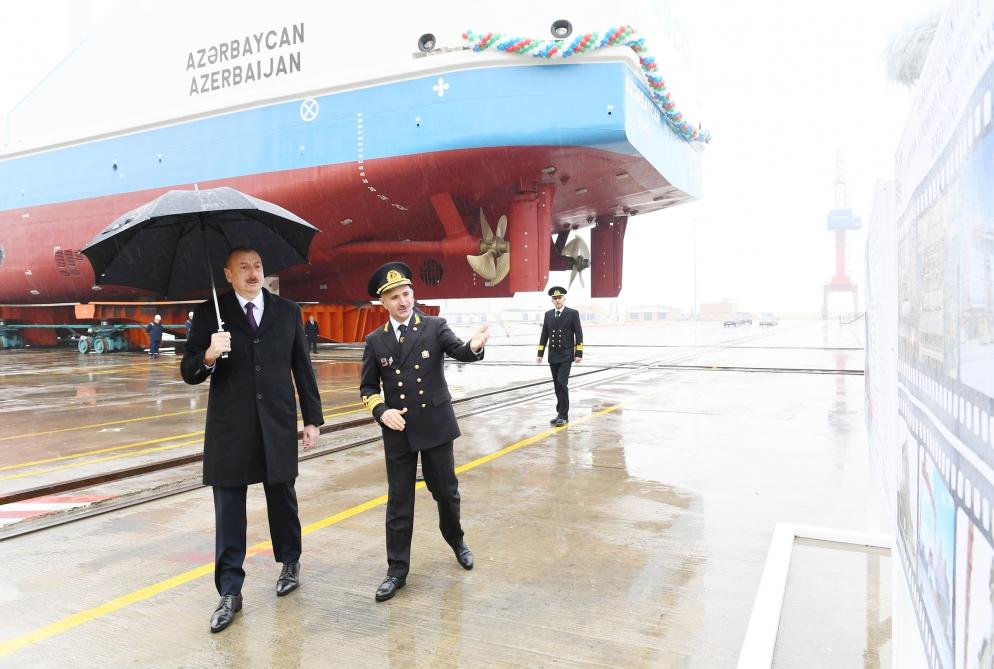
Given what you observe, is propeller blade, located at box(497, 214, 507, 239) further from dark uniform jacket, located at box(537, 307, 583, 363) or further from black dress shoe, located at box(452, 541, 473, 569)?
black dress shoe, located at box(452, 541, 473, 569)

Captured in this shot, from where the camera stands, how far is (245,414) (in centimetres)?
334

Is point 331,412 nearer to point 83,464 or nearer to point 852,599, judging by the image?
point 83,464

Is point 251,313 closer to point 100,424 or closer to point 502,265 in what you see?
point 100,424

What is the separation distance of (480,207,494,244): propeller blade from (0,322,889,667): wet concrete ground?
25.1 feet

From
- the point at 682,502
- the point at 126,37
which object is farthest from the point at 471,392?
the point at 126,37

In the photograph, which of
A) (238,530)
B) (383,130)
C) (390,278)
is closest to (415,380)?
(390,278)

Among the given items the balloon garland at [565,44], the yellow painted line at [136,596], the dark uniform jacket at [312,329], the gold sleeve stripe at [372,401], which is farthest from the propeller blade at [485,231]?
the gold sleeve stripe at [372,401]

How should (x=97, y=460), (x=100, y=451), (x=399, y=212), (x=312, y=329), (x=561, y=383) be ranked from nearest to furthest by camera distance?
(x=97, y=460) < (x=100, y=451) < (x=561, y=383) < (x=399, y=212) < (x=312, y=329)

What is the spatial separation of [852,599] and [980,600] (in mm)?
2582

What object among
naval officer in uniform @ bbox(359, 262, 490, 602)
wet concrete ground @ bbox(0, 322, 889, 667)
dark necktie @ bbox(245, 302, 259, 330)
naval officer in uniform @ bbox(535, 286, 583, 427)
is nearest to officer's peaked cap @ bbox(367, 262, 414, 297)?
naval officer in uniform @ bbox(359, 262, 490, 602)

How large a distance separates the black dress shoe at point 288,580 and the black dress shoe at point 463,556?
0.87 meters

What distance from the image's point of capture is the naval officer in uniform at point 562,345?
323 inches

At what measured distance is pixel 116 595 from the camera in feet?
11.2

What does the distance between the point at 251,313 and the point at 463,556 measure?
178 cm
